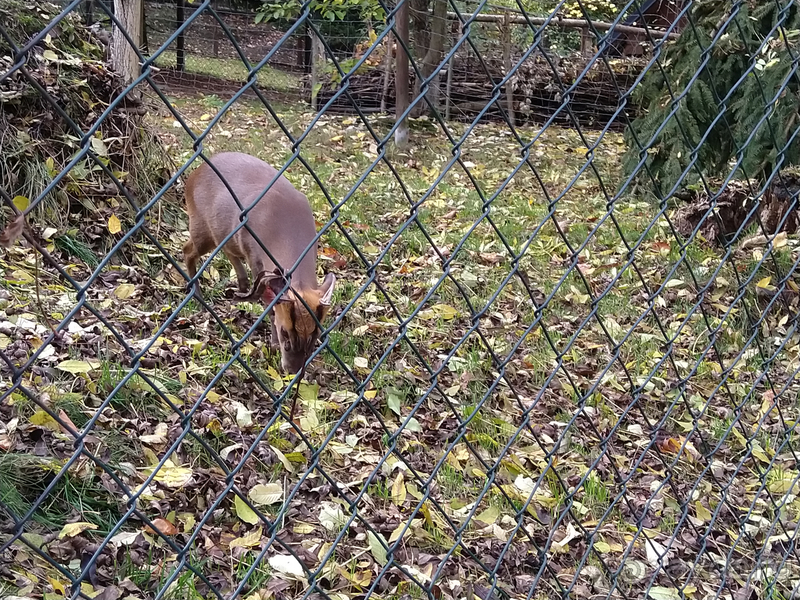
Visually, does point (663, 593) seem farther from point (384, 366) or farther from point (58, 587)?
point (58, 587)

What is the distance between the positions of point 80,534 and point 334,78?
9427 mm

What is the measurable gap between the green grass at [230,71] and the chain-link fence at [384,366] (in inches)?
244

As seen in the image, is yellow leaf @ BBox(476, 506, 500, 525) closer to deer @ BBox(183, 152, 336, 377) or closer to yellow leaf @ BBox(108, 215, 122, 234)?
deer @ BBox(183, 152, 336, 377)

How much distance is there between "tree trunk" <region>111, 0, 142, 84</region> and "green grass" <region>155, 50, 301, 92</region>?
6108 millimetres

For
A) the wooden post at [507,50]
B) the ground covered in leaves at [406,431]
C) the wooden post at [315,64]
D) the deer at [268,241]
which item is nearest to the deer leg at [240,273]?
the deer at [268,241]

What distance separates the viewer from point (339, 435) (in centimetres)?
329

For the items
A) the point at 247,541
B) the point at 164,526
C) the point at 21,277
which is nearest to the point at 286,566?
the point at 247,541

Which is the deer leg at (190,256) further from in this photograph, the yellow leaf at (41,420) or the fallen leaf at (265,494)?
the fallen leaf at (265,494)

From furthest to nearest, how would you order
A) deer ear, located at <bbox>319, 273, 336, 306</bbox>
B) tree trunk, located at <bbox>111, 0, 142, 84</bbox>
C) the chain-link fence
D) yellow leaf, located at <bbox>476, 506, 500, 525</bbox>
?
1. tree trunk, located at <bbox>111, 0, 142, 84</bbox>
2. deer ear, located at <bbox>319, 273, 336, 306</bbox>
3. yellow leaf, located at <bbox>476, 506, 500, 525</bbox>
4. the chain-link fence

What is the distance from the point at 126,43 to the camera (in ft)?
19.9

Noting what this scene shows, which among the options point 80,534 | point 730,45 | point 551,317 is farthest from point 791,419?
point 730,45

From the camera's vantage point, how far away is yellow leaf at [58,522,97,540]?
2266 mm

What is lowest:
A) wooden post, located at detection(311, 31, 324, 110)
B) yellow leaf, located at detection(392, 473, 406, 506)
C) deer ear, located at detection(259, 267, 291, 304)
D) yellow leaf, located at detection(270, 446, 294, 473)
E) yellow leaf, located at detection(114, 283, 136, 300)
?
wooden post, located at detection(311, 31, 324, 110)

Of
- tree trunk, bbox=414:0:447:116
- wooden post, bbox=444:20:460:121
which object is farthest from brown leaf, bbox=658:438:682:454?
wooden post, bbox=444:20:460:121
